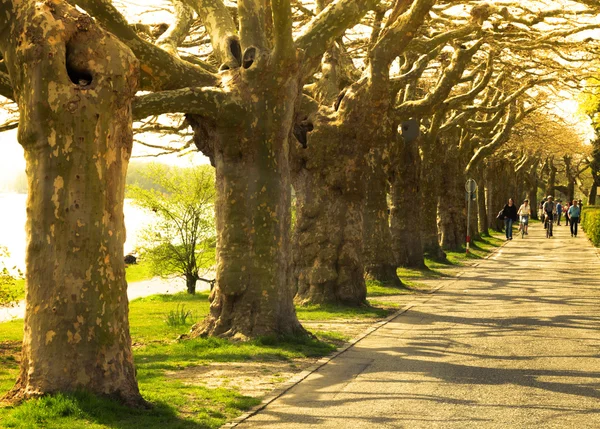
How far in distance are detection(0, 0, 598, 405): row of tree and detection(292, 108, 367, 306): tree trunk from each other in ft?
0.10

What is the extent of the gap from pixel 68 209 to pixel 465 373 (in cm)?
495

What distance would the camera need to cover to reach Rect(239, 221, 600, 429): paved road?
26.4 feet

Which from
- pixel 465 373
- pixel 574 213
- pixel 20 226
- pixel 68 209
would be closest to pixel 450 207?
pixel 574 213

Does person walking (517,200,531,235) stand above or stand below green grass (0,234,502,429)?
above

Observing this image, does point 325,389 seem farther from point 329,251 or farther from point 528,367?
point 329,251

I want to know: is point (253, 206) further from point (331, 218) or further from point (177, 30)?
point (331, 218)

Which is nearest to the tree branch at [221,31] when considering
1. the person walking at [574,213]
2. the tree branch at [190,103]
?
the tree branch at [190,103]

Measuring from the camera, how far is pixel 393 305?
18.2 metres

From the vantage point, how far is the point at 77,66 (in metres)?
8.11

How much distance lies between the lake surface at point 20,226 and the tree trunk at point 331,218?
12.7 ft

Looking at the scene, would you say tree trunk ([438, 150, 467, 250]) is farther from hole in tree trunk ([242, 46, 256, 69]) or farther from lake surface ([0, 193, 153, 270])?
hole in tree trunk ([242, 46, 256, 69])

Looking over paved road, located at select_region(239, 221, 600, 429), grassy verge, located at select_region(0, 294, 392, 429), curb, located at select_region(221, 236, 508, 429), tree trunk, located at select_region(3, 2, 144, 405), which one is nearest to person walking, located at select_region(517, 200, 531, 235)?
paved road, located at select_region(239, 221, 600, 429)

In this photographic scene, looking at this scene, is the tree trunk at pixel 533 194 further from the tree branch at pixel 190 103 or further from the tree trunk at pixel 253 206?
the tree branch at pixel 190 103

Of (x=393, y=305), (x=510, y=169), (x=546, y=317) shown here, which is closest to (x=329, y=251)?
(x=393, y=305)
